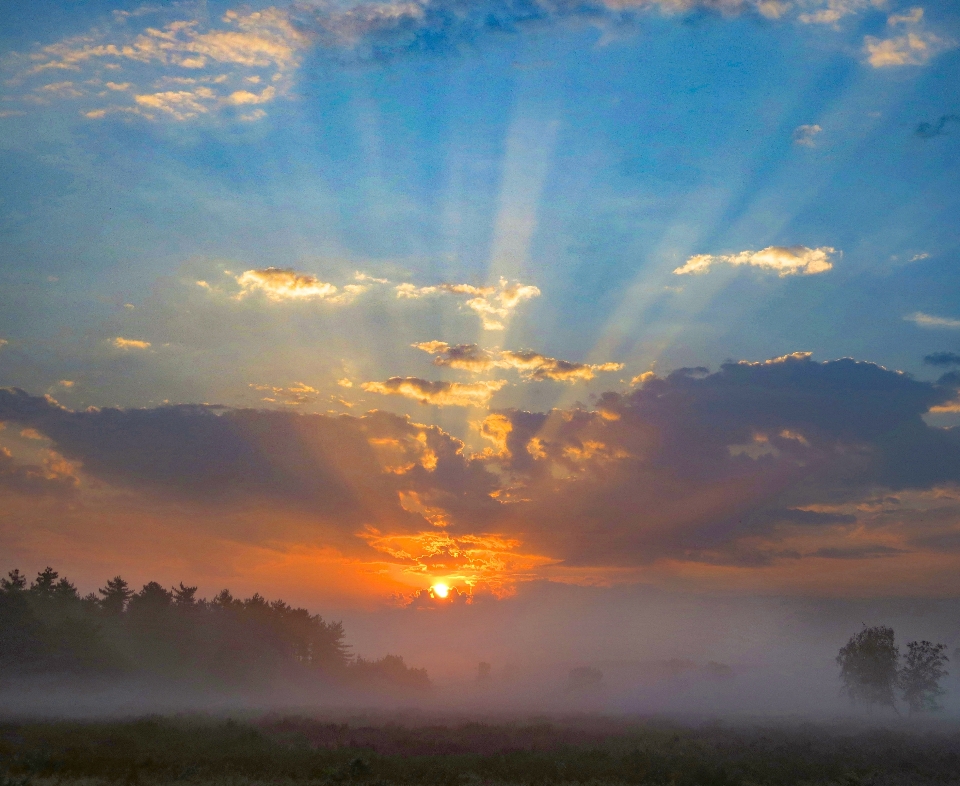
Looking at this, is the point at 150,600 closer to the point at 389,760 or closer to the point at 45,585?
the point at 45,585

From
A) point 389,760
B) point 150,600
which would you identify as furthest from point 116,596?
point 389,760

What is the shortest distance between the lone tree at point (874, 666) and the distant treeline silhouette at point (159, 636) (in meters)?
107

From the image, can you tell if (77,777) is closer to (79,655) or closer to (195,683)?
(79,655)

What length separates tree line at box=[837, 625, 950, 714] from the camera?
120 m

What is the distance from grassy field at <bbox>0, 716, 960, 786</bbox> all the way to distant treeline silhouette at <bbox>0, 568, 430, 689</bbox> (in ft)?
129

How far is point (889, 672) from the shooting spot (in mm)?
122688

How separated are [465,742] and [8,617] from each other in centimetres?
6175

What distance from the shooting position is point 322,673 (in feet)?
498

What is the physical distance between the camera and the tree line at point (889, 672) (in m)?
120

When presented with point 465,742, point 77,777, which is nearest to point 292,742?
A: point 465,742

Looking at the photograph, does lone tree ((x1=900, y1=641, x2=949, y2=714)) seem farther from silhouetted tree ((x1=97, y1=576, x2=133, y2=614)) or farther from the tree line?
silhouetted tree ((x1=97, y1=576, x2=133, y2=614))

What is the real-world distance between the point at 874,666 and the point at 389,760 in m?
117

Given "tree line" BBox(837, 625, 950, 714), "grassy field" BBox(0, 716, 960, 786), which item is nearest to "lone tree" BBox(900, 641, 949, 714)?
"tree line" BBox(837, 625, 950, 714)

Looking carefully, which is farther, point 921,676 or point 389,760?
point 921,676
